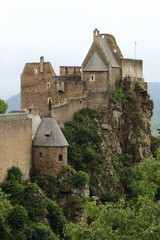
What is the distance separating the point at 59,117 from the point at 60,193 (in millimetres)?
10999

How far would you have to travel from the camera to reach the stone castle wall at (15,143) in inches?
2132

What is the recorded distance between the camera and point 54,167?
2365 inches

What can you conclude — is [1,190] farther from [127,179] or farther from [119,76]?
[119,76]

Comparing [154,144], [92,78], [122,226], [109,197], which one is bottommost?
[109,197]

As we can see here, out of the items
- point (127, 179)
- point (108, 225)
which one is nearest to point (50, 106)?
point (127, 179)

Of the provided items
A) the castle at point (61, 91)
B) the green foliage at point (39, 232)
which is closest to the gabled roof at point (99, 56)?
the castle at point (61, 91)

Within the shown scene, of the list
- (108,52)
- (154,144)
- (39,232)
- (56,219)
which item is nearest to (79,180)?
(56,219)

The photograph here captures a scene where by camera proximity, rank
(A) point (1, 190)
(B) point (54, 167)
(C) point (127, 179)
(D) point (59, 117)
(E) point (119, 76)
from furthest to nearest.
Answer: (E) point (119, 76), (C) point (127, 179), (D) point (59, 117), (B) point (54, 167), (A) point (1, 190)

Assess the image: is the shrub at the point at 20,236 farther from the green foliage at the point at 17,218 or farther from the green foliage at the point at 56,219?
the green foliage at the point at 56,219

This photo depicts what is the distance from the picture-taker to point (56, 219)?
5584cm

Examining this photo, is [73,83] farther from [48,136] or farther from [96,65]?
[48,136]

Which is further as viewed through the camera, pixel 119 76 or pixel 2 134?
pixel 119 76

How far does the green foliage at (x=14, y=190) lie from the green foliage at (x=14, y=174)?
2.62 ft

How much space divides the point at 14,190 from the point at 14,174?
2159 millimetres
